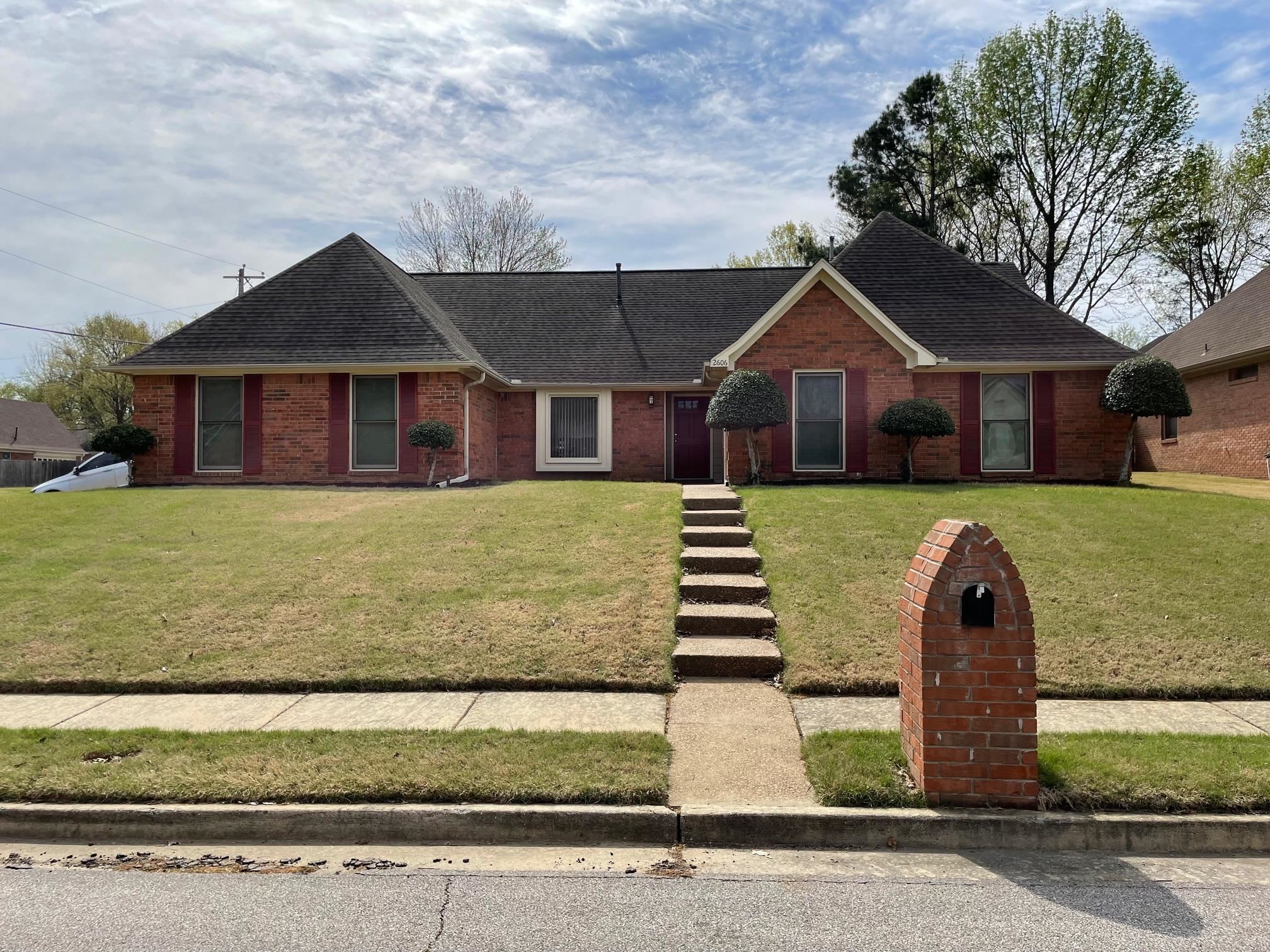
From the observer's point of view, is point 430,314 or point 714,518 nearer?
point 714,518

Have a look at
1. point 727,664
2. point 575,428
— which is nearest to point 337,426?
point 575,428

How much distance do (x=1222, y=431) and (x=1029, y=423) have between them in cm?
872

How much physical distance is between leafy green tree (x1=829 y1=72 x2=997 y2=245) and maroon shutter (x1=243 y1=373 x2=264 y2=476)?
24867mm

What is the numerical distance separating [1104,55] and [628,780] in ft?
109

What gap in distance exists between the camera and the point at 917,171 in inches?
1304

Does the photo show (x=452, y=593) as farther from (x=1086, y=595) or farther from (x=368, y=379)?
(x=368, y=379)

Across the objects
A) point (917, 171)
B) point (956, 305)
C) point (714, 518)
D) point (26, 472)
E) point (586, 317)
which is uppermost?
point (917, 171)

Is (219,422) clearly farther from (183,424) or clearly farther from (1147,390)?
(1147,390)

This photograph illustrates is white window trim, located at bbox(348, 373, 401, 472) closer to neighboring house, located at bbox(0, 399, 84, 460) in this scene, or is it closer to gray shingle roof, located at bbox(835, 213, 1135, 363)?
gray shingle roof, located at bbox(835, 213, 1135, 363)

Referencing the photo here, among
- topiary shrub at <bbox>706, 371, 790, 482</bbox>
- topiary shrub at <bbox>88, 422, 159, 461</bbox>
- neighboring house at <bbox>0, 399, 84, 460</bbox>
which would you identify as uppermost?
neighboring house at <bbox>0, 399, 84, 460</bbox>

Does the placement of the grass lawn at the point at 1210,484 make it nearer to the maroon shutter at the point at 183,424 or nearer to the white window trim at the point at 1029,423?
the white window trim at the point at 1029,423

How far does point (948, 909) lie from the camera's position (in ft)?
11.3

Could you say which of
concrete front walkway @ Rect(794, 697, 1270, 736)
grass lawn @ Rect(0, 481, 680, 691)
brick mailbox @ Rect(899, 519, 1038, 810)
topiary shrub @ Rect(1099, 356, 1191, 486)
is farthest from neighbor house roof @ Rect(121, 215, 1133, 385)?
brick mailbox @ Rect(899, 519, 1038, 810)

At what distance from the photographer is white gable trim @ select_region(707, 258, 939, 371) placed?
1409 cm
